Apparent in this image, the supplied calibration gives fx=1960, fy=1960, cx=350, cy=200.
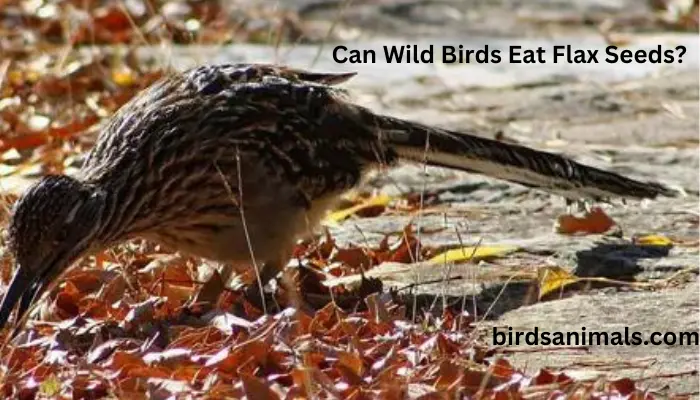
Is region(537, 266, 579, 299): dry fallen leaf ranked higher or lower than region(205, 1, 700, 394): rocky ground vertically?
higher

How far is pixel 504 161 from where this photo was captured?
7.08 m

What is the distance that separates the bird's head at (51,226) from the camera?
19.2ft

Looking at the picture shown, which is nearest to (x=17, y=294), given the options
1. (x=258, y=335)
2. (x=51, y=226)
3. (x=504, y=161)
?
(x=51, y=226)

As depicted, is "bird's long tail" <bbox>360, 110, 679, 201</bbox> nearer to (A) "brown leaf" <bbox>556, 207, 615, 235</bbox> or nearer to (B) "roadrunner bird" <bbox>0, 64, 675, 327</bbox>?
(B) "roadrunner bird" <bbox>0, 64, 675, 327</bbox>

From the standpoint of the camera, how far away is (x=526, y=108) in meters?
9.64

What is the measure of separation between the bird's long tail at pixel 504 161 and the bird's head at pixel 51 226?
1212 mm

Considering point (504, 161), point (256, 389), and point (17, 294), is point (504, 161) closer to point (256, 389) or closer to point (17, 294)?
point (17, 294)

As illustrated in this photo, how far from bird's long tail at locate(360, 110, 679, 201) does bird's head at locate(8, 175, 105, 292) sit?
1212 mm

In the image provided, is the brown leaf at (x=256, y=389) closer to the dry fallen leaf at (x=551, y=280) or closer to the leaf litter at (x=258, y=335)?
the leaf litter at (x=258, y=335)

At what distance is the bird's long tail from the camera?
275 inches

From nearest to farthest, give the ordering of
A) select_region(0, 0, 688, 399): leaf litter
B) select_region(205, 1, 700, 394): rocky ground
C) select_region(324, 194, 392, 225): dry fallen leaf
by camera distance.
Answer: select_region(0, 0, 688, 399): leaf litter → select_region(205, 1, 700, 394): rocky ground → select_region(324, 194, 392, 225): dry fallen leaf

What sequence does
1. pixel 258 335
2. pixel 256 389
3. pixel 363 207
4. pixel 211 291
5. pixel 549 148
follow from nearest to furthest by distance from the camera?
pixel 256 389, pixel 258 335, pixel 211 291, pixel 363 207, pixel 549 148

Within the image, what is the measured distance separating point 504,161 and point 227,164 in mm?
1109

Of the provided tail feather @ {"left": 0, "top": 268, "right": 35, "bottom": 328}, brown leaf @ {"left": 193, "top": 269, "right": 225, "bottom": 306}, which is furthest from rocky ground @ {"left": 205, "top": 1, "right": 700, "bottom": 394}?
tail feather @ {"left": 0, "top": 268, "right": 35, "bottom": 328}
